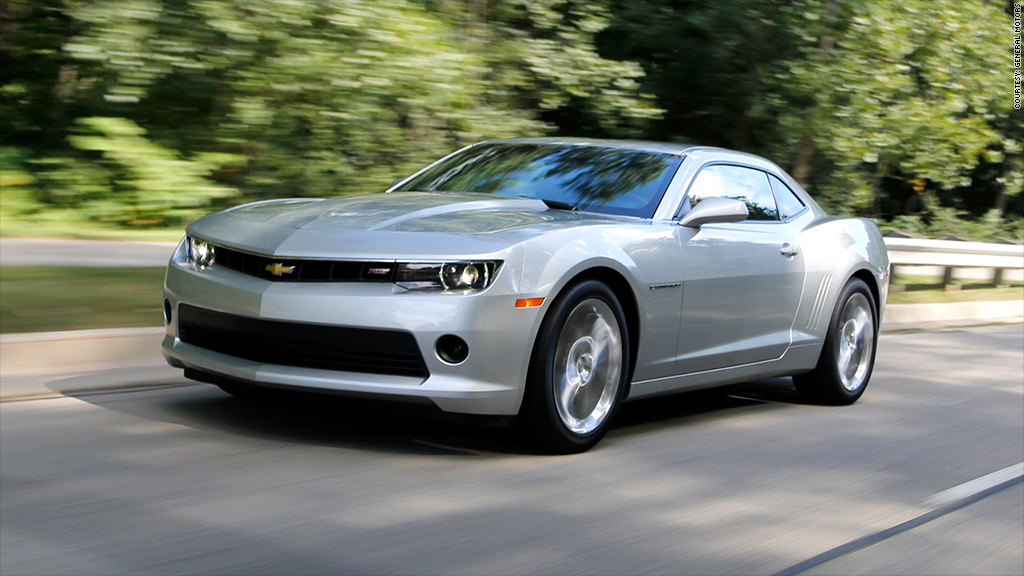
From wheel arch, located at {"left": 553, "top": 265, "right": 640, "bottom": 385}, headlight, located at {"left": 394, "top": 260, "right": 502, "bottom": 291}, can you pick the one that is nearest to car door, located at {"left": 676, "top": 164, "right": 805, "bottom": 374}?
wheel arch, located at {"left": 553, "top": 265, "right": 640, "bottom": 385}

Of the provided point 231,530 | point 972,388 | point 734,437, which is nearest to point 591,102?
point 972,388

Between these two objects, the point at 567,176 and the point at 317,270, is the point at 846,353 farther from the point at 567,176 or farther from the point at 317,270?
the point at 317,270

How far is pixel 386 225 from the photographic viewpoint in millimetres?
4848

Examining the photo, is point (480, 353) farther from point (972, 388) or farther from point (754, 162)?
point (972, 388)

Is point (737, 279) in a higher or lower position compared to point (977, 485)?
higher

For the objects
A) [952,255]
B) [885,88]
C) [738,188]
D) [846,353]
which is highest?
[738,188]

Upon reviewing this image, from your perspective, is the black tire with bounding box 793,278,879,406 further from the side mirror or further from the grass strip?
the grass strip

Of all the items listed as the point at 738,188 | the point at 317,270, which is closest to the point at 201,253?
the point at 317,270

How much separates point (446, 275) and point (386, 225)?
38 centimetres

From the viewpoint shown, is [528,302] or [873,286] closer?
[528,302]

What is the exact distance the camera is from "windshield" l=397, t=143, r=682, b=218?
228 inches

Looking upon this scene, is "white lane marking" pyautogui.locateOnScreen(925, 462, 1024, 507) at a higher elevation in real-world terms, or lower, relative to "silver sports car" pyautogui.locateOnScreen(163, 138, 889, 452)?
lower

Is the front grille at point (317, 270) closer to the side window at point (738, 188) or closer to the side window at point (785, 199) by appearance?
the side window at point (738, 188)

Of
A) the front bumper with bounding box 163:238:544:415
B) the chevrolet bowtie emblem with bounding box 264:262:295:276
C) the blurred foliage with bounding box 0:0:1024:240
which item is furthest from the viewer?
the blurred foliage with bounding box 0:0:1024:240
